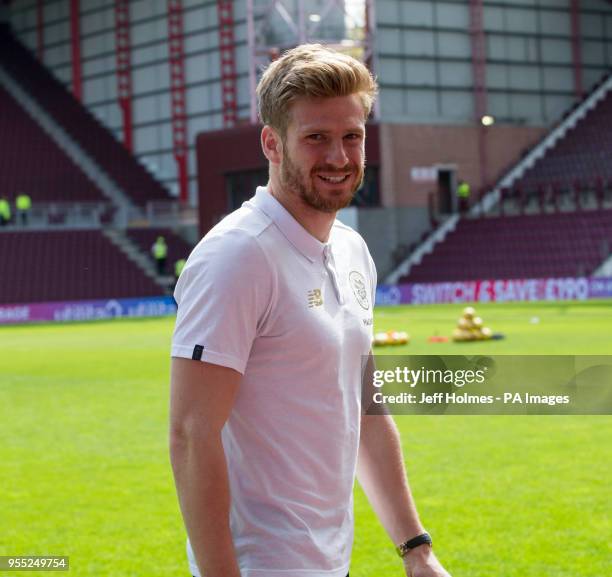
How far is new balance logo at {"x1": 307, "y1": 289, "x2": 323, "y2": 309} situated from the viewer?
109 inches

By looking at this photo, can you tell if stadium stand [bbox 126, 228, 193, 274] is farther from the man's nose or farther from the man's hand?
the man's nose

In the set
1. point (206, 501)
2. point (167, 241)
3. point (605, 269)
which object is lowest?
point (605, 269)

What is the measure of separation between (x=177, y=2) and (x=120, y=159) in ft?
24.0

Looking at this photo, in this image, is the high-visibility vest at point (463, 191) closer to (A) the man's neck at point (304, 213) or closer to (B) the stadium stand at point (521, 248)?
(B) the stadium stand at point (521, 248)

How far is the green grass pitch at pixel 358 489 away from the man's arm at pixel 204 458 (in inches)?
151

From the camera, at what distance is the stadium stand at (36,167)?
165 ft

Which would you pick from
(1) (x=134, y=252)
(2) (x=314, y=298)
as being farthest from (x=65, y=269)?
(2) (x=314, y=298)

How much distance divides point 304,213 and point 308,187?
0.24 feet

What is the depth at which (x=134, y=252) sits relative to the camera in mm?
46281

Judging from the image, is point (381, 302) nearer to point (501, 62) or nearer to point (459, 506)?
point (501, 62)

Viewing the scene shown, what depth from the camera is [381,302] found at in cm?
3922

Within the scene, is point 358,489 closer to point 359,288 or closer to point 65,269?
point 359,288

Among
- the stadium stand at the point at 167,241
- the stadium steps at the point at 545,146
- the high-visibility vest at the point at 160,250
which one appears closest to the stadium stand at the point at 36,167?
the stadium stand at the point at 167,241

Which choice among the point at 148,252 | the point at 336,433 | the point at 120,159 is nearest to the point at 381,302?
the point at 148,252
